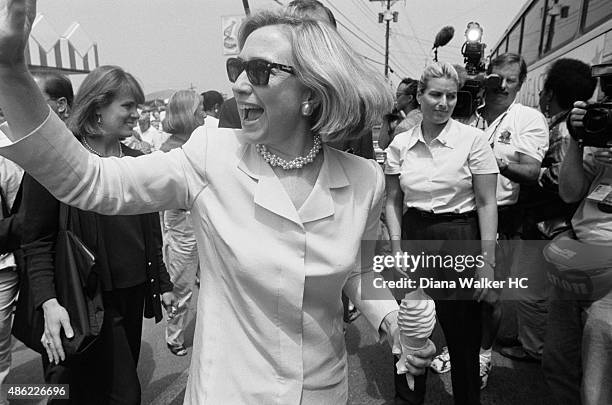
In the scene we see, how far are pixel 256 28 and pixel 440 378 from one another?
2918mm

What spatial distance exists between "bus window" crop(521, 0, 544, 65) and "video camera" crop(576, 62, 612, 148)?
19.8ft

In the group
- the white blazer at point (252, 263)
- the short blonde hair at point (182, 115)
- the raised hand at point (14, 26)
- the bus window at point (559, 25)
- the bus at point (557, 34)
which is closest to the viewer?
the raised hand at point (14, 26)

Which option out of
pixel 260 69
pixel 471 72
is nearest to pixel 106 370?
pixel 260 69

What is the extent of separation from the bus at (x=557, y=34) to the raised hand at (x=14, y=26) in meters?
3.84

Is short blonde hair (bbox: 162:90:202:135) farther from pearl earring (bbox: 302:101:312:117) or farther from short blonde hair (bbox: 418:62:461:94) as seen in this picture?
pearl earring (bbox: 302:101:312:117)

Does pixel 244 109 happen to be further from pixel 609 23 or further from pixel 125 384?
→ pixel 609 23

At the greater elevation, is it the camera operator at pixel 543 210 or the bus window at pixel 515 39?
the bus window at pixel 515 39

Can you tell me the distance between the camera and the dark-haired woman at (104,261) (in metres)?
2.04

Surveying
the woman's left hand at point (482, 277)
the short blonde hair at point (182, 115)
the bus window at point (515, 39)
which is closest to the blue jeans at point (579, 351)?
the woman's left hand at point (482, 277)

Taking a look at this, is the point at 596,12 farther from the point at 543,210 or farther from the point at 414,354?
the point at 414,354

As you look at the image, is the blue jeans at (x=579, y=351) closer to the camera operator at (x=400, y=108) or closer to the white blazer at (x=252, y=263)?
the white blazer at (x=252, y=263)

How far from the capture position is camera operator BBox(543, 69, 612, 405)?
2148 millimetres

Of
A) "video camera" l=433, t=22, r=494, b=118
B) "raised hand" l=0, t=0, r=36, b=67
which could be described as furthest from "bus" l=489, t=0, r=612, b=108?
"raised hand" l=0, t=0, r=36, b=67

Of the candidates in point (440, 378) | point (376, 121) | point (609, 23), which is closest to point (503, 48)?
point (609, 23)
